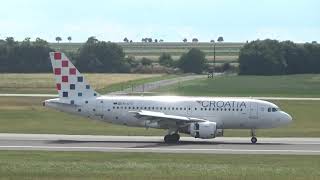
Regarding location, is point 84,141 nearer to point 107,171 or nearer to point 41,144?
point 41,144

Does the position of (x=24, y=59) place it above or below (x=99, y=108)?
above

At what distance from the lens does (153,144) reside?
4706 cm

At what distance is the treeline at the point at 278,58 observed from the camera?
171 metres

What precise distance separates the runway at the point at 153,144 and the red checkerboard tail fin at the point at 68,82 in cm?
265

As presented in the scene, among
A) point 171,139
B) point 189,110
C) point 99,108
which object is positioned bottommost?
point 171,139

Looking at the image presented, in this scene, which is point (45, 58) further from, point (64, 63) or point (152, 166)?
point (152, 166)

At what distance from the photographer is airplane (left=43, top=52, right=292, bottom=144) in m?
50.0

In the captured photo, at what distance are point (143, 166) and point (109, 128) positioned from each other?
83.3 ft

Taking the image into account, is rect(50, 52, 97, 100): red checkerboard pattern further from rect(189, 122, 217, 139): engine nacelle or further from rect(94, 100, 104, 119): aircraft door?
rect(189, 122, 217, 139): engine nacelle

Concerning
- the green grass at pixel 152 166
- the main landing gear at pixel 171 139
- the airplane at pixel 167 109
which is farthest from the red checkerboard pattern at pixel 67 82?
the green grass at pixel 152 166

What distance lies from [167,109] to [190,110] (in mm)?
1429

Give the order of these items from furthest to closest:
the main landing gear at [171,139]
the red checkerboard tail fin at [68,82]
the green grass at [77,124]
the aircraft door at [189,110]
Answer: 1. the green grass at [77,124]
2. the red checkerboard tail fin at [68,82]
3. the aircraft door at [189,110]
4. the main landing gear at [171,139]

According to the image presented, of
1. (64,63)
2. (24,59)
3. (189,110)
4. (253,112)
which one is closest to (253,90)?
(253,112)

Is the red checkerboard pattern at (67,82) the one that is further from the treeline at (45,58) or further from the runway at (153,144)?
the treeline at (45,58)
